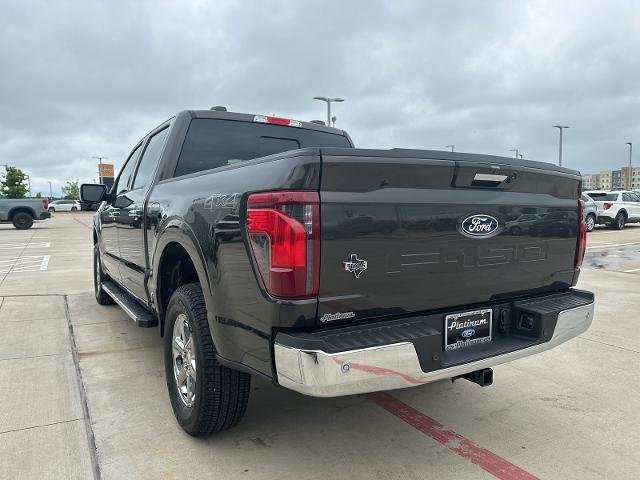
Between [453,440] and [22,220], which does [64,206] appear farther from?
[453,440]

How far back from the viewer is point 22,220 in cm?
2228

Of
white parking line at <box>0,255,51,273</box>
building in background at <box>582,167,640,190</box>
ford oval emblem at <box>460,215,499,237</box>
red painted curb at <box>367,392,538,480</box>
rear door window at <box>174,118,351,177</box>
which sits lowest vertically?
red painted curb at <box>367,392,538,480</box>

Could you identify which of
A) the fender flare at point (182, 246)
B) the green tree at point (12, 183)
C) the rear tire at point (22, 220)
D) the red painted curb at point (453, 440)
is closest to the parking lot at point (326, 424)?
the red painted curb at point (453, 440)

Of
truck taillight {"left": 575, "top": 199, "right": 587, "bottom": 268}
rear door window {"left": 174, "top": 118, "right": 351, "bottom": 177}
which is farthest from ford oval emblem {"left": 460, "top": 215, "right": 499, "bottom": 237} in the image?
rear door window {"left": 174, "top": 118, "right": 351, "bottom": 177}

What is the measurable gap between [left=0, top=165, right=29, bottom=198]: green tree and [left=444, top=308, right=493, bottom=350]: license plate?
62403 millimetres

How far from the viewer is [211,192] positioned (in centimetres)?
254

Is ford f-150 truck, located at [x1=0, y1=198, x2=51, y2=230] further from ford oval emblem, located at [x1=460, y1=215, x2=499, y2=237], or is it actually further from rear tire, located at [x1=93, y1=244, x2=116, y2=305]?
ford oval emblem, located at [x1=460, y1=215, x2=499, y2=237]

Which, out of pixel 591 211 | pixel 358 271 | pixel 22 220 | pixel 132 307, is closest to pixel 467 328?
pixel 358 271

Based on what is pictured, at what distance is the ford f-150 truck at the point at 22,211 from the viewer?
21844 millimetres

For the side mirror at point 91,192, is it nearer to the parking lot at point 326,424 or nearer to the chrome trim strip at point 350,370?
the parking lot at point 326,424

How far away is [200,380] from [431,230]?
141 cm

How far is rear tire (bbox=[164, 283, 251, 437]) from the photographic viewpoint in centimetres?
258

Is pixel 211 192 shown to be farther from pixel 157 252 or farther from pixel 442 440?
pixel 442 440

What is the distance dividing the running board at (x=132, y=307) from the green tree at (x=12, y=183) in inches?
2310
